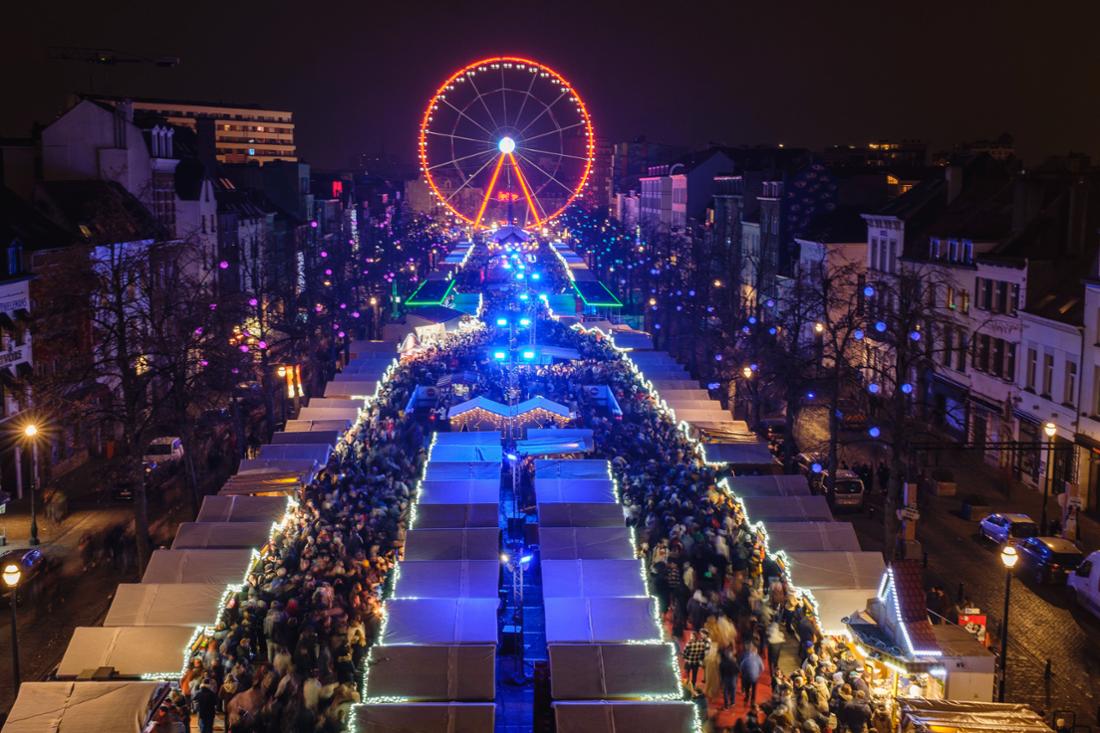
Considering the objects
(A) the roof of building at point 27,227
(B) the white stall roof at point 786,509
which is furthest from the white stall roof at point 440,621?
(A) the roof of building at point 27,227

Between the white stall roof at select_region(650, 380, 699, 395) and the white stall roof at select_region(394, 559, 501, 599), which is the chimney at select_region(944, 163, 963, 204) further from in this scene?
the white stall roof at select_region(394, 559, 501, 599)

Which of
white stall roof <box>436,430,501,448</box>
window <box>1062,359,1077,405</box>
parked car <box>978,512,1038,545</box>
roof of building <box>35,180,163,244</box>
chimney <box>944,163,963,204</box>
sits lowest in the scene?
parked car <box>978,512,1038,545</box>

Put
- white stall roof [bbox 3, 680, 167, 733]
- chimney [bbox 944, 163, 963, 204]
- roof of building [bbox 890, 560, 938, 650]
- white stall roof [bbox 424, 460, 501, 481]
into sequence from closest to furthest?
white stall roof [bbox 3, 680, 167, 733] < roof of building [bbox 890, 560, 938, 650] < white stall roof [bbox 424, 460, 501, 481] < chimney [bbox 944, 163, 963, 204]

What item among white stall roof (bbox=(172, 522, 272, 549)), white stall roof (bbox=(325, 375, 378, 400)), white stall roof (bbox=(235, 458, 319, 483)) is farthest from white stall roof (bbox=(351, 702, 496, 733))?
white stall roof (bbox=(325, 375, 378, 400))

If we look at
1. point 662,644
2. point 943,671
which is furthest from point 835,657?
point 662,644

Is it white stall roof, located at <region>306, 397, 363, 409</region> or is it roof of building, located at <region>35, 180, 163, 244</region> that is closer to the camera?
white stall roof, located at <region>306, 397, 363, 409</region>

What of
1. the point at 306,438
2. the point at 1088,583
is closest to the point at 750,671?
the point at 1088,583

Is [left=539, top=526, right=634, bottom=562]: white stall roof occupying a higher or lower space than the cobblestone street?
higher

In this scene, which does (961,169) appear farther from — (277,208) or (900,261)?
(277,208)
